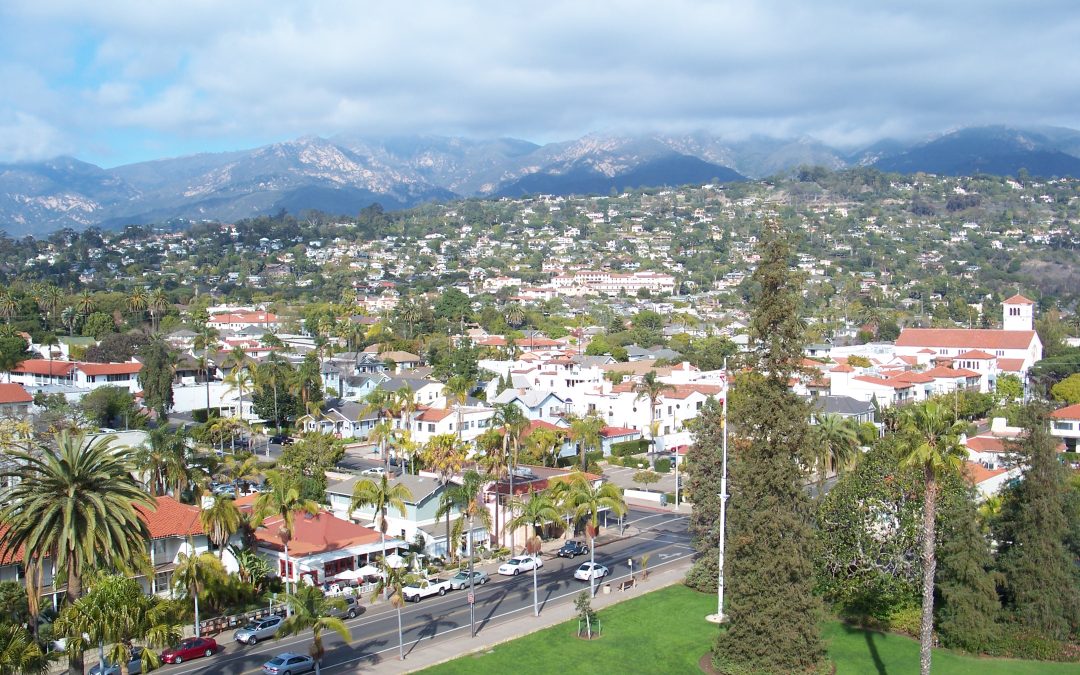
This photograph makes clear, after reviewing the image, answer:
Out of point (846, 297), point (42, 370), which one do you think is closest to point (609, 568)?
point (42, 370)

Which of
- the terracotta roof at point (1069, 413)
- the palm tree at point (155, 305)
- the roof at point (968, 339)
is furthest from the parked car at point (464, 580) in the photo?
the palm tree at point (155, 305)

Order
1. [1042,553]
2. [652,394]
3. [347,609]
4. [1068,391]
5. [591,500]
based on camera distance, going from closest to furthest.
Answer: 1. [1042,553]
2. [347,609]
3. [591,500]
4. [652,394]
5. [1068,391]

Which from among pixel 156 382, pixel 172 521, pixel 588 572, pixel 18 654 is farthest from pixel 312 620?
pixel 156 382

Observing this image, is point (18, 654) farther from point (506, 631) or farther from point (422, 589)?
point (422, 589)

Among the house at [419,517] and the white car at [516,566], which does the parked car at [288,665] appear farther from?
the white car at [516,566]

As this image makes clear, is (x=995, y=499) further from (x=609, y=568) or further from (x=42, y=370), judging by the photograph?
(x=42, y=370)
